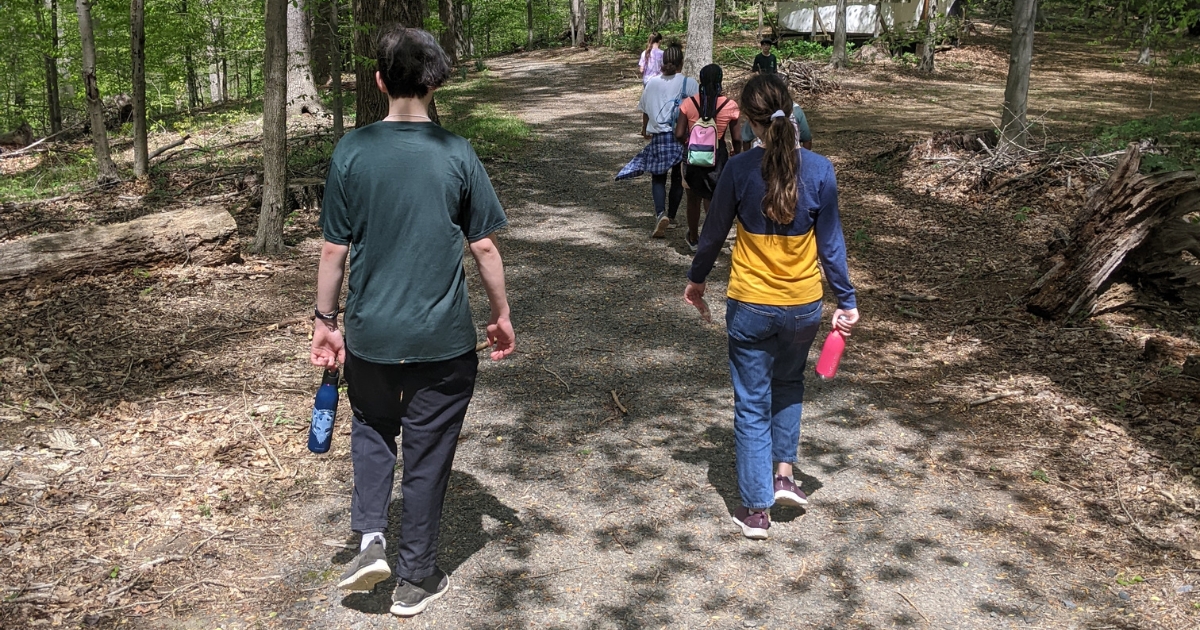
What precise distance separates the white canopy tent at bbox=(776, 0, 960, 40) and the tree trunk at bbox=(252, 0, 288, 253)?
793 inches

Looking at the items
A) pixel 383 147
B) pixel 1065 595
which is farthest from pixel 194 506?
pixel 1065 595

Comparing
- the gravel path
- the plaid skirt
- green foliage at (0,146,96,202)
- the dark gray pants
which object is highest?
the plaid skirt

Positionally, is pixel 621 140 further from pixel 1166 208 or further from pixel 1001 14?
pixel 1001 14

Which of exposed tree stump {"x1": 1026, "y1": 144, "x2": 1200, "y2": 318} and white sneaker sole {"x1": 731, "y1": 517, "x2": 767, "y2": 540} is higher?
exposed tree stump {"x1": 1026, "y1": 144, "x2": 1200, "y2": 318}

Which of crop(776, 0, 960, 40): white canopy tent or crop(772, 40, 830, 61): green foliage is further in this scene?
crop(776, 0, 960, 40): white canopy tent

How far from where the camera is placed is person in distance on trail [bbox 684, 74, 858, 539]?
3.58 meters

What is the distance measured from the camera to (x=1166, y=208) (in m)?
6.34

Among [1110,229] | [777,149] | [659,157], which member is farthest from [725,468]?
[659,157]

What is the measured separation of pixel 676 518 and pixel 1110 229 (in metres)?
4.58

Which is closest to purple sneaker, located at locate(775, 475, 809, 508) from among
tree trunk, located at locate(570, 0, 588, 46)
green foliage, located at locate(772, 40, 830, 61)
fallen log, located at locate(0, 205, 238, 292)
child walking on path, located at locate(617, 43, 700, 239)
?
child walking on path, located at locate(617, 43, 700, 239)

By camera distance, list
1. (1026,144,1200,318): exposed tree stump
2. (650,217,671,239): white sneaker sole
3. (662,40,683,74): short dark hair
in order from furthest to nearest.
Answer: (650,217,671,239): white sneaker sole → (662,40,683,74): short dark hair → (1026,144,1200,318): exposed tree stump

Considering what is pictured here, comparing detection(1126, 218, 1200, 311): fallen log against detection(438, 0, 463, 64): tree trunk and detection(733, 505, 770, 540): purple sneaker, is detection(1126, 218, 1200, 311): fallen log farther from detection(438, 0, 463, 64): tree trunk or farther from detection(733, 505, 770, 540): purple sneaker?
detection(438, 0, 463, 64): tree trunk

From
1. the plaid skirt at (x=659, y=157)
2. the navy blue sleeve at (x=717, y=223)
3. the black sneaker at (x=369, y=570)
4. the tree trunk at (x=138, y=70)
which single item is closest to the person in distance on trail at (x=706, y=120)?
the plaid skirt at (x=659, y=157)

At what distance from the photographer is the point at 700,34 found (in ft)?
52.4
